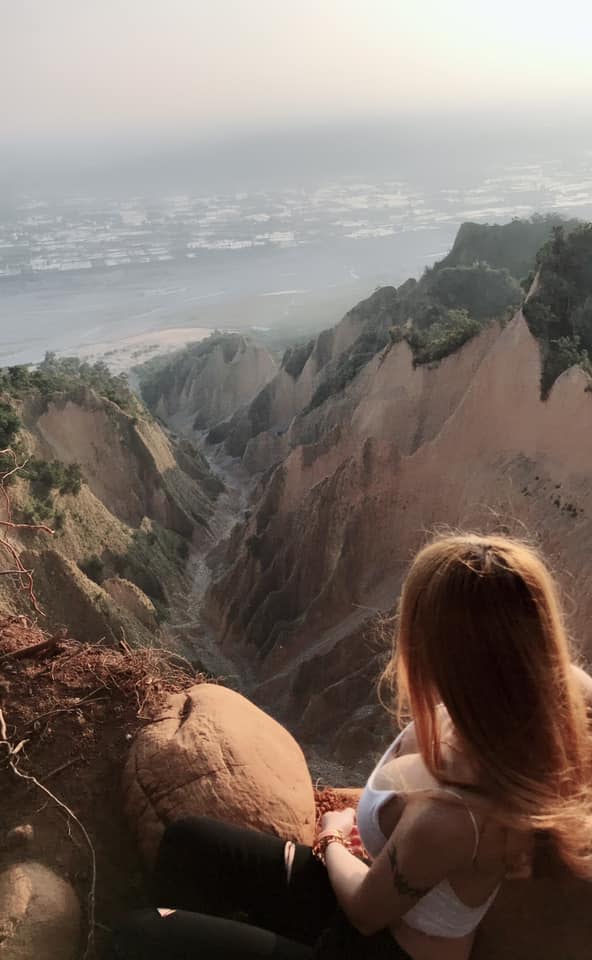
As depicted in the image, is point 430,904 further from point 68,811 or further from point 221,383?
point 221,383

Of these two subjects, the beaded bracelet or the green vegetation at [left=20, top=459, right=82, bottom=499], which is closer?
the beaded bracelet

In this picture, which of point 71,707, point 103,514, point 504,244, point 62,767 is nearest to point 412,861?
point 62,767

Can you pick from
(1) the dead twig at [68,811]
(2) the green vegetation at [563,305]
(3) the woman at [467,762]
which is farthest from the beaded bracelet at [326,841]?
(2) the green vegetation at [563,305]

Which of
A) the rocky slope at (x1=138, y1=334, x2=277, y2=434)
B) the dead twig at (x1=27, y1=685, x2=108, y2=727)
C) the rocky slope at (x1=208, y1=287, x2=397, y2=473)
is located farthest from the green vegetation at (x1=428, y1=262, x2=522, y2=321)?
the dead twig at (x1=27, y1=685, x2=108, y2=727)

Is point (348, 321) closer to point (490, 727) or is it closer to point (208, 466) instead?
point (208, 466)

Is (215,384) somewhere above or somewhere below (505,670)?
below

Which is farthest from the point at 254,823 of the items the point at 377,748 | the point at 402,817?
the point at 377,748

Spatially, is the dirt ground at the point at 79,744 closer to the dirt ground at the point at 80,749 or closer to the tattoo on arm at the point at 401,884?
the dirt ground at the point at 80,749

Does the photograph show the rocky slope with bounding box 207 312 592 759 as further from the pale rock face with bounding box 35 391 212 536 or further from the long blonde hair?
the long blonde hair
